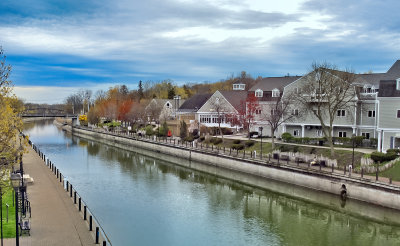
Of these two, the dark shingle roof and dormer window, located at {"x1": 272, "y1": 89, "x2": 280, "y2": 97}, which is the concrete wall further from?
dormer window, located at {"x1": 272, "y1": 89, "x2": 280, "y2": 97}

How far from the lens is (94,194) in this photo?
101 ft

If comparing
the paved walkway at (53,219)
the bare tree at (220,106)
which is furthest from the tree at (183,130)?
the paved walkway at (53,219)

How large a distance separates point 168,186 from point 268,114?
22972mm

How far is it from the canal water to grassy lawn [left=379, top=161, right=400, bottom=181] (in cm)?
351

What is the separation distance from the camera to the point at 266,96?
5556 centimetres

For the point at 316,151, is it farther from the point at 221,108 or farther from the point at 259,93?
the point at 221,108

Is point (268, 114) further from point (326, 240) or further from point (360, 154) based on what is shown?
point (326, 240)

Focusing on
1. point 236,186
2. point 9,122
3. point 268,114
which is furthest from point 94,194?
point 268,114

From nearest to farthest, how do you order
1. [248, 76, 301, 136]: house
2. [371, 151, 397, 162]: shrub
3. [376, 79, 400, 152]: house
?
1. [371, 151, 397, 162]: shrub
2. [376, 79, 400, 152]: house
3. [248, 76, 301, 136]: house

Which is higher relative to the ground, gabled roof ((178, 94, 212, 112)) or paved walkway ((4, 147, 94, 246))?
gabled roof ((178, 94, 212, 112))

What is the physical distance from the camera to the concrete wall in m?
26.0

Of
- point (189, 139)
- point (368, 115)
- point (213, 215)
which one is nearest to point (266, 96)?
point (189, 139)

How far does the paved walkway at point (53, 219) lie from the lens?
16547 millimetres

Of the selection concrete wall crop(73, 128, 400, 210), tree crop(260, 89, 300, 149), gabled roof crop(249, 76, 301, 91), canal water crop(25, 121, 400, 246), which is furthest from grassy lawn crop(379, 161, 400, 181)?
gabled roof crop(249, 76, 301, 91)
